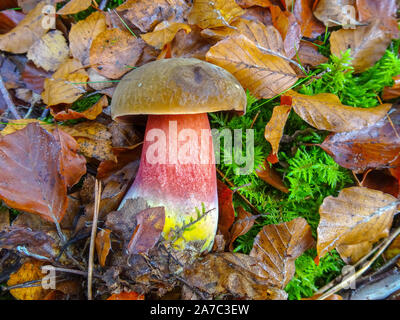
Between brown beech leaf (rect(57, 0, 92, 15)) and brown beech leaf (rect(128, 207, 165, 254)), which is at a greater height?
brown beech leaf (rect(57, 0, 92, 15))

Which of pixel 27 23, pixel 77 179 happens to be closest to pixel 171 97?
pixel 77 179

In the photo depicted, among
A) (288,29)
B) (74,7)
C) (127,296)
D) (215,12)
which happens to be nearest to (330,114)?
(288,29)

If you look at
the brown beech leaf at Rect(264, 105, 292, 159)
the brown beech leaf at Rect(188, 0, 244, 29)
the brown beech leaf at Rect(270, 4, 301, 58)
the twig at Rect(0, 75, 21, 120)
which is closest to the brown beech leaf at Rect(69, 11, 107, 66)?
the twig at Rect(0, 75, 21, 120)

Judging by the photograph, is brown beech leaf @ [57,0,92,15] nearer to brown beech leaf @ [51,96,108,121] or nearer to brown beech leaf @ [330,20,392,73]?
brown beech leaf @ [51,96,108,121]

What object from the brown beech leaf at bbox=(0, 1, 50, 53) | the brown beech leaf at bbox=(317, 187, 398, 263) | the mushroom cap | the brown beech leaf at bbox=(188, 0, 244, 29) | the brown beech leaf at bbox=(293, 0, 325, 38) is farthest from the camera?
the brown beech leaf at bbox=(0, 1, 50, 53)

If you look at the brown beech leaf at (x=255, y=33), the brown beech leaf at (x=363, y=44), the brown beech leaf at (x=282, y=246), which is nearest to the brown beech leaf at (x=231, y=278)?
the brown beech leaf at (x=282, y=246)

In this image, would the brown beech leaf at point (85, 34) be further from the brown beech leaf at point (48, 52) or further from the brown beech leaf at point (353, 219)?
the brown beech leaf at point (353, 219)

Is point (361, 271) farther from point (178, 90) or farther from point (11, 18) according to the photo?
point (11, 18)
